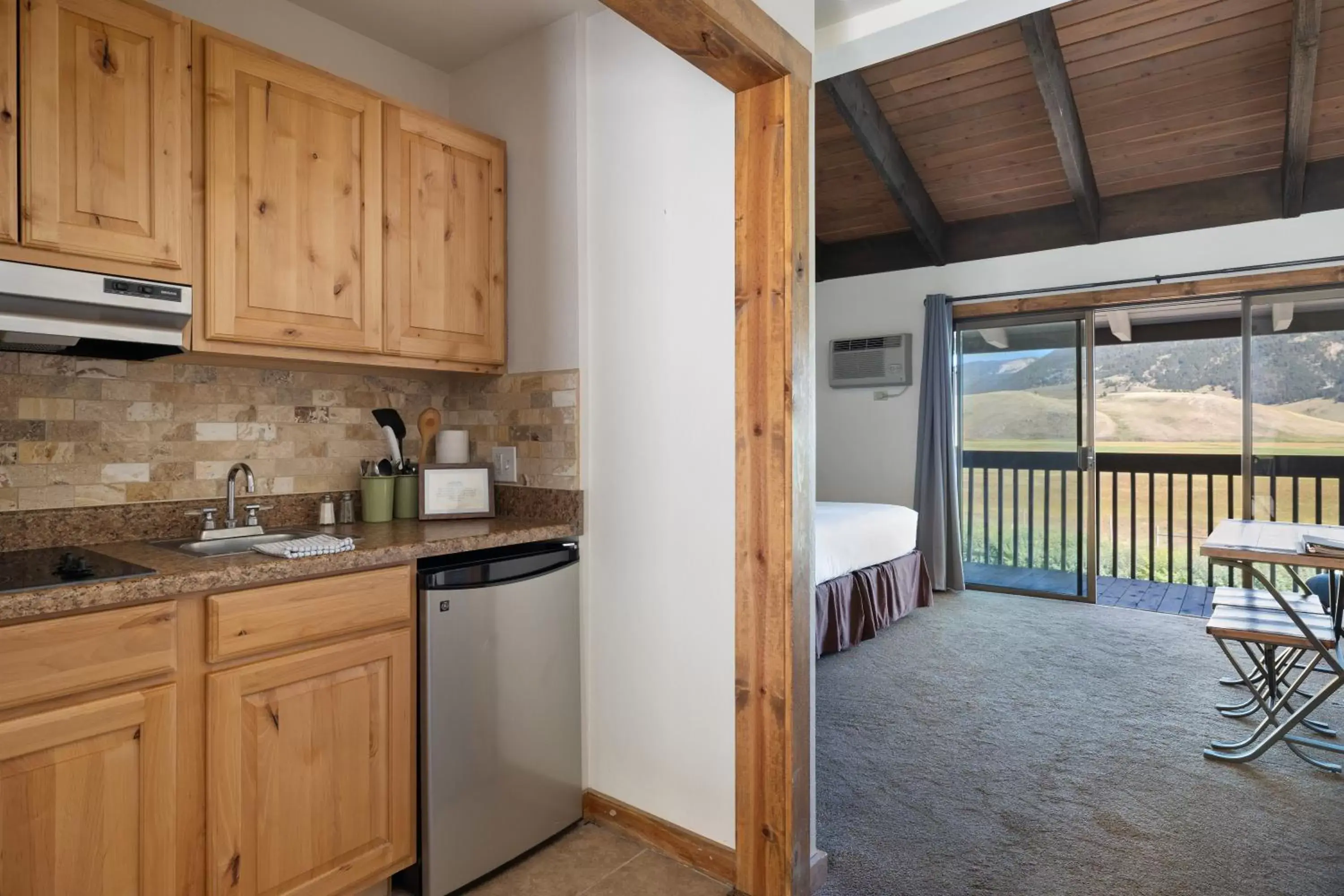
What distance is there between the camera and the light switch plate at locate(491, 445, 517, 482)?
2535mm

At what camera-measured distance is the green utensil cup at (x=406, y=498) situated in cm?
251

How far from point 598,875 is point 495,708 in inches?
21.6

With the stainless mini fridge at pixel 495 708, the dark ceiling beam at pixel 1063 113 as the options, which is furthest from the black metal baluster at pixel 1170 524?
the stainless mini fridge at pixel 495 708

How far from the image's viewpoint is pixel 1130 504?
A: 6.52 metres

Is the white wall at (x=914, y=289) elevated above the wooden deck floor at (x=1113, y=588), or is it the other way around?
the white wall at (x=914, y=289)

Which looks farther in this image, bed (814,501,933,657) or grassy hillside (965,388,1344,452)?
grassy hillside (965,388,1344,452)

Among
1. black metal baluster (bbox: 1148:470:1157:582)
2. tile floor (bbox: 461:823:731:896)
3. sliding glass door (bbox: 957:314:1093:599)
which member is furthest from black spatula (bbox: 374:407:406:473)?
black metal baluster (bbox: 1148:470:1157:582)

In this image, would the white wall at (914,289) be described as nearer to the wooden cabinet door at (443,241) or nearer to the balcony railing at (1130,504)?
the balcony railing at (1130,504)

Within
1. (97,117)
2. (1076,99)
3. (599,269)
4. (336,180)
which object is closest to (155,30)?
(97,117)

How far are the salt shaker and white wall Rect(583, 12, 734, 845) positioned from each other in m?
0.84

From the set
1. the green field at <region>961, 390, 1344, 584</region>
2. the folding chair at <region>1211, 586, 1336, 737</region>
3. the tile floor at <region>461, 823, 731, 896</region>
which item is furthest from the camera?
the green field at <region>961, 390, 1344, 584</region>

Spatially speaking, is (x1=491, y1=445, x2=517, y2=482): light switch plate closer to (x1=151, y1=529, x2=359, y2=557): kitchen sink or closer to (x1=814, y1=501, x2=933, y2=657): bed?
(x1=151, y1=529, x2=359, y2=557): kitchen sink

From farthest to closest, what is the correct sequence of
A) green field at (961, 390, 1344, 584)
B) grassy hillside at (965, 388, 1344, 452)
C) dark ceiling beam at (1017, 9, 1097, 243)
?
green field at (961, 390, 1344, 584)
grassy hillside at (965, 388, 1344, 452)
dark ceiling beam at (1017, 9, 1097, 243)

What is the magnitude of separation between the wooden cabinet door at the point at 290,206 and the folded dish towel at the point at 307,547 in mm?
568
